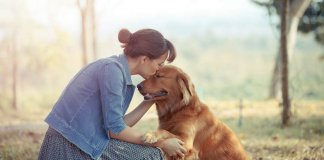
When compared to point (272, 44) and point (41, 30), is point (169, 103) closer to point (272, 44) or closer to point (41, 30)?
point (41, 30)

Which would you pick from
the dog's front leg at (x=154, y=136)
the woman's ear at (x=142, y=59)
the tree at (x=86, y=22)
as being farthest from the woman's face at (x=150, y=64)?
the tree at (x=86, y=22)

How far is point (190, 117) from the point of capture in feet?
14.3

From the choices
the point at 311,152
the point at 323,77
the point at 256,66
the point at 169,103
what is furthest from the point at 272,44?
the point at 169,103

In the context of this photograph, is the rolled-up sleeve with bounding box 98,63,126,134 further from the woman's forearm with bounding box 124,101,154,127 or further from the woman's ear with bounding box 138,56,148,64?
the woman's forearm with bounding box 124,101,154,127

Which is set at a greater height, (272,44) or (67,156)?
(67,156)

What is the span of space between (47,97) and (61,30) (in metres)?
2.87

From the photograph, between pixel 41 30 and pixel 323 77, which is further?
pixel 323 77

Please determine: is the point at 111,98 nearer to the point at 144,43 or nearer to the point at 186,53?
the point at 144,43

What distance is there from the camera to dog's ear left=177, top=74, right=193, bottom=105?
14.2 ft

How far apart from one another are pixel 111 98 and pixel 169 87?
107cm

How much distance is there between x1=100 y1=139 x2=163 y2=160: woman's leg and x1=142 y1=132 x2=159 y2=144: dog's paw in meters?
0.08

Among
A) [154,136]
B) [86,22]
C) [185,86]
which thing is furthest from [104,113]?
[86,22]

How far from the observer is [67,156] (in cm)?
357

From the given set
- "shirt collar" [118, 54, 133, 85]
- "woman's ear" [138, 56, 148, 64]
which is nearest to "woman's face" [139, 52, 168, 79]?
"woman's ear" [138, 56, 148, 64]
